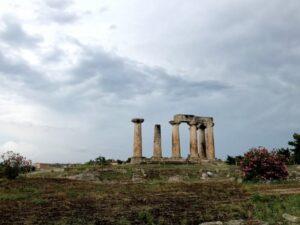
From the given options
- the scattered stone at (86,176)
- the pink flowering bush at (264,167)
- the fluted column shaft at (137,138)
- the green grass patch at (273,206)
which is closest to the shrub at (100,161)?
the fluted column shaft at (137,138)

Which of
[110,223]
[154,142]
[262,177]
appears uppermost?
[154,142]

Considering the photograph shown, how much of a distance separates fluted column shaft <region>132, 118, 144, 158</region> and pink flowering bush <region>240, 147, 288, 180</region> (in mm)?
20931

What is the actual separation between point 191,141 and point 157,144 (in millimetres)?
3996

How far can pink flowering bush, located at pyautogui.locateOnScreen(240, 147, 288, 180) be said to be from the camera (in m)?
26.7

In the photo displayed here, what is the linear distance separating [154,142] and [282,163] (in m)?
22.7

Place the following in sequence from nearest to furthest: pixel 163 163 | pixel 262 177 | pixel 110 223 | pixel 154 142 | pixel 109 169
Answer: pixel 110 223
pixel 262 177
pixel 109 169
pixel 163 163
pixel 154 142

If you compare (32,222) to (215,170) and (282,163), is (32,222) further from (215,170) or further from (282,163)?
(215,170)

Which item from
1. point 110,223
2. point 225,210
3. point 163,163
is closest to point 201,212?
point 225,210

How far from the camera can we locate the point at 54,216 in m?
13.3

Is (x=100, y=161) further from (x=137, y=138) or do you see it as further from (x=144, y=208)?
(x=144, y=208)

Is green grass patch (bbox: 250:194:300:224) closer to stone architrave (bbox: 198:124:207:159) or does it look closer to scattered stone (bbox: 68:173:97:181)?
scattered stone (bbox: 68:173:97:181)

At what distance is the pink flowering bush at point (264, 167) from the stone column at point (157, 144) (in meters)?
20.7

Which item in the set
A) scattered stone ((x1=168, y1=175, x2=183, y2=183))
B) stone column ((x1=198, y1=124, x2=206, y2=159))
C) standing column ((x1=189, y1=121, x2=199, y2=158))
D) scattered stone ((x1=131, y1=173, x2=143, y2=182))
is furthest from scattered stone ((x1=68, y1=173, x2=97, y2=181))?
stone column ((x1=198, y1=124, x2=206, y2=159))

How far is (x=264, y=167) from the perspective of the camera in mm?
26656
